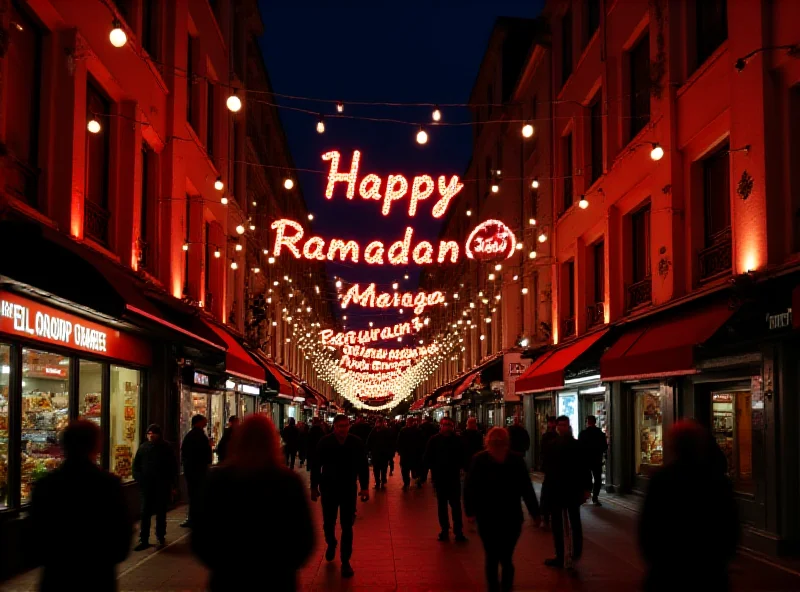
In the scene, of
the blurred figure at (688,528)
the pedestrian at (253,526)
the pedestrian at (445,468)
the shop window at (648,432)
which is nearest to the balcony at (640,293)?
the shop window at (648,432)

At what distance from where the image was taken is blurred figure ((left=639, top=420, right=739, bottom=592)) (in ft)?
17.8

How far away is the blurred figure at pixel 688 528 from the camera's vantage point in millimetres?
5414

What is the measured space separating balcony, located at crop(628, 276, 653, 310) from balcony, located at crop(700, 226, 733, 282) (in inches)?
99.0

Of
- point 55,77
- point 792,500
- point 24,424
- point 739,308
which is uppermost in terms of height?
point 55,77

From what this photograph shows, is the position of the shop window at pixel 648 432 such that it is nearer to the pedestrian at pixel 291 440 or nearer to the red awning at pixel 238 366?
the red awning at pixel 238 366

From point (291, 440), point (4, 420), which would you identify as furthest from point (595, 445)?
point (291, 440)

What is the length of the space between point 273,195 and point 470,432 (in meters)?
25.0

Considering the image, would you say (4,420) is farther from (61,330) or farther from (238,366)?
(238,366)

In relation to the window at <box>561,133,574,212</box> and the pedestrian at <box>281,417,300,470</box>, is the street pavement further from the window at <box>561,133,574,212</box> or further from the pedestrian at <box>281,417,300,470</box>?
the pedestrian at <box>281,417,300,470</box>

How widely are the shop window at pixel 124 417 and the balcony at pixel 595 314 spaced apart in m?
10.6

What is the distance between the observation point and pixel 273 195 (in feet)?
133

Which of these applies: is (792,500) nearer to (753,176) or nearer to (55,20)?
(753,176)

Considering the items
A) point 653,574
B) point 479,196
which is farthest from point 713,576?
point 479,196

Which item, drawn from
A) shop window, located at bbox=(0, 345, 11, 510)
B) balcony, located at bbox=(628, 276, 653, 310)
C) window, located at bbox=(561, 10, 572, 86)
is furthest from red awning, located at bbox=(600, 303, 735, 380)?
window, located at bbox=(561, 10, 572, 86)
